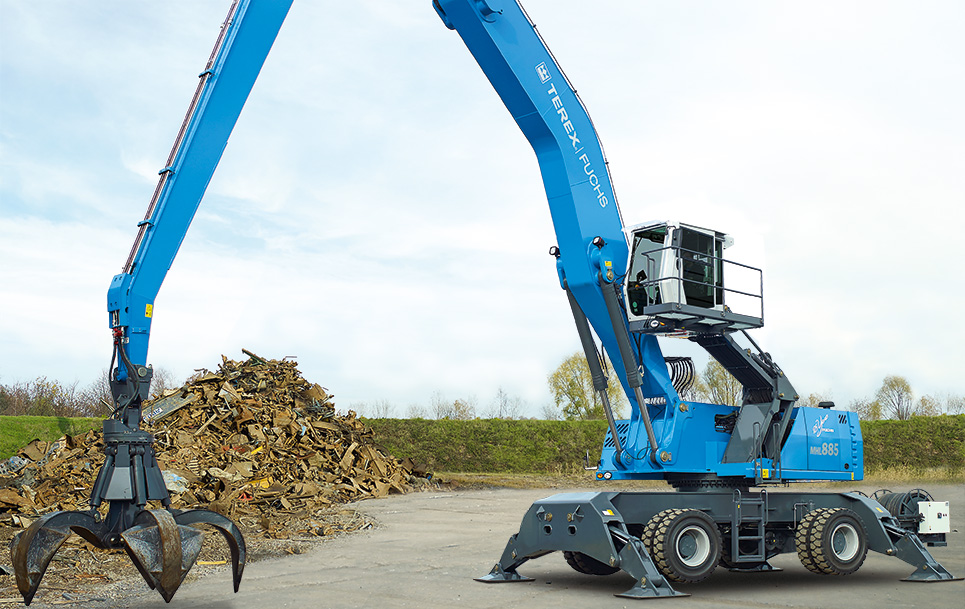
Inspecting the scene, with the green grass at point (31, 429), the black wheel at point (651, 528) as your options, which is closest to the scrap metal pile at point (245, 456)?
the green grass at point (31, 429)

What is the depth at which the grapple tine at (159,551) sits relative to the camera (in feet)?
25.5

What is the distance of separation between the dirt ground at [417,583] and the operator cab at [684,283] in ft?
10.8

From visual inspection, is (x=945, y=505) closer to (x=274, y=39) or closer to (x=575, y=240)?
(x=575, y=240)

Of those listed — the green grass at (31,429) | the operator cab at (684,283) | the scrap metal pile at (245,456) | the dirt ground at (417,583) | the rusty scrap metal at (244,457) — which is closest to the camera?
the dirt ground at (417,583)

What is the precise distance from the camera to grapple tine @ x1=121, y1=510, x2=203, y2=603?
7785mm

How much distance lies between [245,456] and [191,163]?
42.8ft

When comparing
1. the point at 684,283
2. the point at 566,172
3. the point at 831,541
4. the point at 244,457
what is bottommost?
the point at 831,541

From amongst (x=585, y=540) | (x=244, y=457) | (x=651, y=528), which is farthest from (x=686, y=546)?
(x=244, y=457)

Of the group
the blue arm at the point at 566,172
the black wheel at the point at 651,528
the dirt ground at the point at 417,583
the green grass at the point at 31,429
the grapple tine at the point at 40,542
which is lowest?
the dirt ground at the point at 417,583

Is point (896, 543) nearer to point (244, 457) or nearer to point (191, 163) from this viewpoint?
point (191, 163)

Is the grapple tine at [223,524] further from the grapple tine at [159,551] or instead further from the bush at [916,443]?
the bush at [916,443]

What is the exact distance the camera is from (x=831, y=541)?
11508mm

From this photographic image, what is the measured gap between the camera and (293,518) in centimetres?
1783

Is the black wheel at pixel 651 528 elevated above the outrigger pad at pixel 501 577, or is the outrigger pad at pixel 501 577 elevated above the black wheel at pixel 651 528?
the black wheel at pixel 651 528
